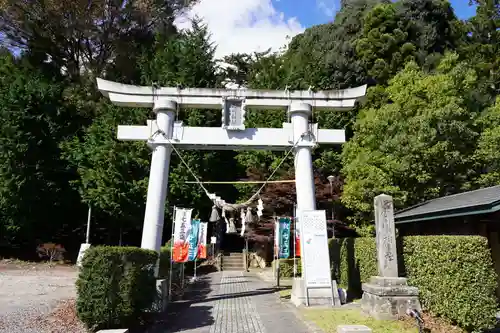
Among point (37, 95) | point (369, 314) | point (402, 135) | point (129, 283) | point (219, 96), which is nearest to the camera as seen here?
point (129, 283)

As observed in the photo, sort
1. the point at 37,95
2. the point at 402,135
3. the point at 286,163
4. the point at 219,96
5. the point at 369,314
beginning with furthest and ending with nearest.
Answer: the point at 37,95, the point at 286,163, the point at 402,135, the point at 219,96, the point at 369,314

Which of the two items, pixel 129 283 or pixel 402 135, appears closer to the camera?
pixel 129 283

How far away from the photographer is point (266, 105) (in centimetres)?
1314

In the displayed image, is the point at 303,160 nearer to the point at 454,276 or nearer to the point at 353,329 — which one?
the point at 454,276

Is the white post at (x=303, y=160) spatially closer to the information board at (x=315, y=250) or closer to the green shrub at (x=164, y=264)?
the information board at (x=315, y=250)

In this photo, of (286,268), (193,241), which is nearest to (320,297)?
(193,241)

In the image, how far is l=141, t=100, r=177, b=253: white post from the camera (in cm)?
1181

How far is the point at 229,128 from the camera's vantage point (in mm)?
12531

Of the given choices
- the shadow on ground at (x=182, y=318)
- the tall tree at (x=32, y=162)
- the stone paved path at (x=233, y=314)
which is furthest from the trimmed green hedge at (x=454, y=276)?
the tall tree at (x=32, y=162)

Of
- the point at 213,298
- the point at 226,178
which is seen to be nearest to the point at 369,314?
the point at 213,298

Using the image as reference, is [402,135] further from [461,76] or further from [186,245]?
[186,245]

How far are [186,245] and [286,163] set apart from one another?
32.4ft

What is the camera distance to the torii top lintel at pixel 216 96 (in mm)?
12680

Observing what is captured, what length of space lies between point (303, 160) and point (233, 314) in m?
5.32
